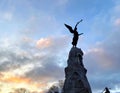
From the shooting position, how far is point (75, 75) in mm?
30094

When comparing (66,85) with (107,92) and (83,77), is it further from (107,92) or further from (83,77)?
(107,92)

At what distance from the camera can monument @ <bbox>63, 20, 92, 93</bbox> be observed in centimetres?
2931

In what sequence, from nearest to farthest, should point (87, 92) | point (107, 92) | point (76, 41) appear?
1. point (87, 92)
2. point (107, 92)
3. point (76, 41)

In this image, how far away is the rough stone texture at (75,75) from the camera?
96.2 feet

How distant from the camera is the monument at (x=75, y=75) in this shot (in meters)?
29.3

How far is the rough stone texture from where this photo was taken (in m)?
29.3

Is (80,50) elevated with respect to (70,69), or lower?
elevated

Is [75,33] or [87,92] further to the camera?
[75,33]

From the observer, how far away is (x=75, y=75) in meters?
30.1

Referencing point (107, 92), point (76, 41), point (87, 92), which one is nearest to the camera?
point (87, 92)

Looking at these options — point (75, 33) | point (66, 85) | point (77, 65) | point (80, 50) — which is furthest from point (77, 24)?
point (66, 85)

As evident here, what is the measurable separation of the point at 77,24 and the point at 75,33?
1044 millimetres

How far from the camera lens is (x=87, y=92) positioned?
1150 inches

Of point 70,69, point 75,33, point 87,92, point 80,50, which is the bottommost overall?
point 87,92
